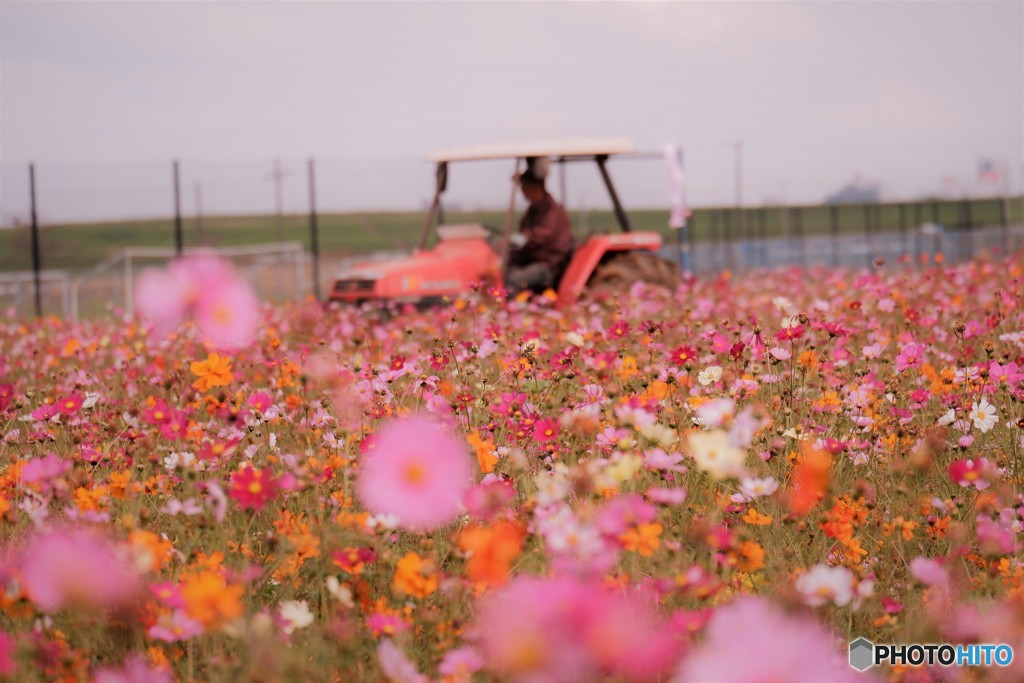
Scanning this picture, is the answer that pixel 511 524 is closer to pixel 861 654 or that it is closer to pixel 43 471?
pixel 861 654

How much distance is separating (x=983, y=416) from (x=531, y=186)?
199 inches

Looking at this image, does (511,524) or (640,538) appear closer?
(640,538)

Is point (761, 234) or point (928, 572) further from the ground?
point (928, 572)

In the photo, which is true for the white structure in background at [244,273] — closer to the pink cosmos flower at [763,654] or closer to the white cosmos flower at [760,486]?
Result: the white cosmos flower at [760,486]

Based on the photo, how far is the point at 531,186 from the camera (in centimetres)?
745

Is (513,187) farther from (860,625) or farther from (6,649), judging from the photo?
(6,649)

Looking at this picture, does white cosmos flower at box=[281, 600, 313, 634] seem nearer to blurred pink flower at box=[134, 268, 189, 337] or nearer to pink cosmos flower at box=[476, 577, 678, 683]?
pink cosmos flower at box=[476, 577, 678, 683]

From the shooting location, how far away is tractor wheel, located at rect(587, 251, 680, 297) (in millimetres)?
7656

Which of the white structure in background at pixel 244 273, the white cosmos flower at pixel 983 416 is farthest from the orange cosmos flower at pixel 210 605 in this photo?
the white structure in background at pixel 244 273

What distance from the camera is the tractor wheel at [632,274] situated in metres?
7.66

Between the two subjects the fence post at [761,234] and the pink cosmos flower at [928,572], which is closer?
the pink cosmos flower at [928,572]

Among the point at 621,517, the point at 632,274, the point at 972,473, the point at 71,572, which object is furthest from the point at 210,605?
the point at 632,274

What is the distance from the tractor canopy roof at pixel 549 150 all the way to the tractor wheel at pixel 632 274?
86 centimetres

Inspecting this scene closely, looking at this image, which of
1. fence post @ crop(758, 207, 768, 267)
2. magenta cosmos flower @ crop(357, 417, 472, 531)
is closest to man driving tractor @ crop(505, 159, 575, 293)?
magenta cosmos flower @ crop(357, 417, 472, 531)
